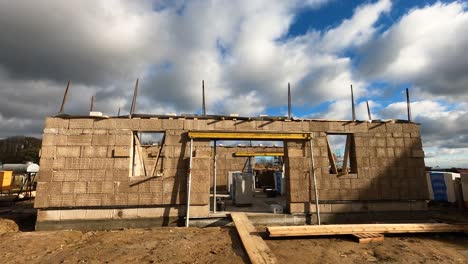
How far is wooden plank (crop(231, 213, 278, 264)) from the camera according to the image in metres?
5.96

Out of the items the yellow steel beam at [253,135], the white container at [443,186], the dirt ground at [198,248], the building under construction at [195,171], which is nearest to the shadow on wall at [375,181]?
the building under construction at [195,171]

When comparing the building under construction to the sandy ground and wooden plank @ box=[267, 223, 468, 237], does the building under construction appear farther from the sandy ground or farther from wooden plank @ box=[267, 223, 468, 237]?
the sandy ground

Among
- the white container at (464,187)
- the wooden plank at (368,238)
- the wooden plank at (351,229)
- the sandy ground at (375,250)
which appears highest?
the white container at (464,187)

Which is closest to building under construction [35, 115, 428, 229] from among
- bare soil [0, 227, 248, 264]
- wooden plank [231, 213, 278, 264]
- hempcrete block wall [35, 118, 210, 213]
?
hempcrete block wall [35, 118, 210, 213]

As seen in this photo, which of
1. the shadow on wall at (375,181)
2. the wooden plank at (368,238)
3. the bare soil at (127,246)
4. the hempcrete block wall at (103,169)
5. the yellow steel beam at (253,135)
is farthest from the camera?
the shadow on wall at (375,181)

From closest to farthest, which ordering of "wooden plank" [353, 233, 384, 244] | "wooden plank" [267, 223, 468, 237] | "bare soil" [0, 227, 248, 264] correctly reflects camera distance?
"bare soil" [0, 227, 248, 264] < "wooden plank" [353, 233, 384, 244] < "wooden plank" [267, 223, 468, 237]

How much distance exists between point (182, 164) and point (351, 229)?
241 inches

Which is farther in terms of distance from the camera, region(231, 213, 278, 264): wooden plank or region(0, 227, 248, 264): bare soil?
region(0, 227, 248, 264): bare soil

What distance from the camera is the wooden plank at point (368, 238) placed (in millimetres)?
7585

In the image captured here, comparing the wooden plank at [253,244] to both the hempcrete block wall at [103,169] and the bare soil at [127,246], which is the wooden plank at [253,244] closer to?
the bare soil at [127,246]

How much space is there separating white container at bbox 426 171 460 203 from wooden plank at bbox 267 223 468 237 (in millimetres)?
7793

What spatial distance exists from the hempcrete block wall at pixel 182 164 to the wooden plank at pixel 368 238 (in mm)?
2386

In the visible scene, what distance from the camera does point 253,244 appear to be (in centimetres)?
689

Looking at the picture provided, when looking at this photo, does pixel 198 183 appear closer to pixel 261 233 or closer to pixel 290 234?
pixel 261 233
